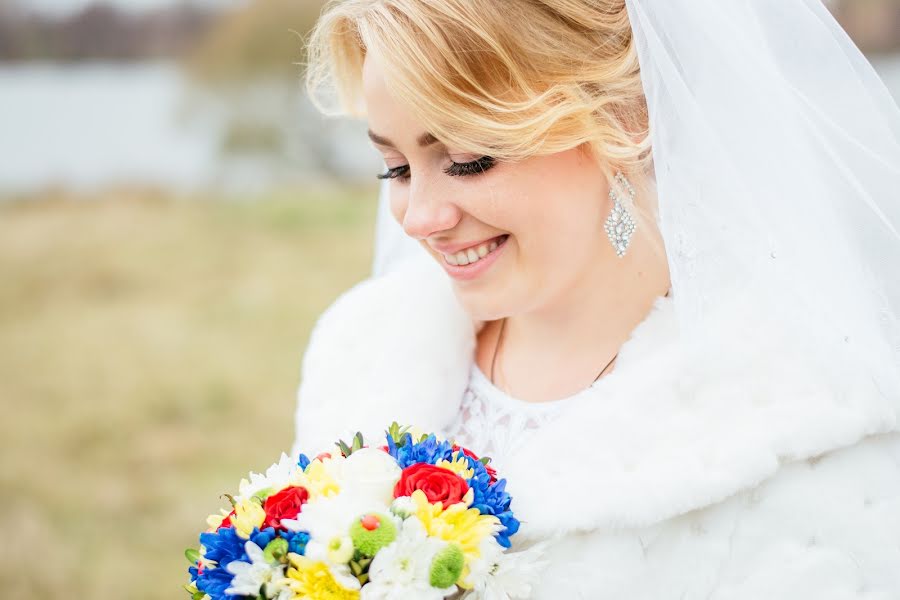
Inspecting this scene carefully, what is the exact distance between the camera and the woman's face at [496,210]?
1.52 meters

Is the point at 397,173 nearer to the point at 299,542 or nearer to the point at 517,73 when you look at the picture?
the point at 517,73

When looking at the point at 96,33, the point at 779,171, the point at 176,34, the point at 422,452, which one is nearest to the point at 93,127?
the point at 96,33

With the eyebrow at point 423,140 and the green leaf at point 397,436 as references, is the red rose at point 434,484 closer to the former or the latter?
the green leaf at point 397,436

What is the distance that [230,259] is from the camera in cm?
670

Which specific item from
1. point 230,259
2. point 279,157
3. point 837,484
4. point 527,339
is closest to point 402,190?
point 527,339

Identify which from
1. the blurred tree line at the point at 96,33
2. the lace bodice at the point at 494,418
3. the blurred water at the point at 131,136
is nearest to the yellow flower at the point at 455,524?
the lace bodice at the point at 494,418

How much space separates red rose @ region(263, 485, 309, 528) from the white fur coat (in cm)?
34

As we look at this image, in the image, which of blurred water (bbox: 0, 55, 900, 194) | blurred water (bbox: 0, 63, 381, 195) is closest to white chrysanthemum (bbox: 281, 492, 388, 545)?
blurred water (bbox: 0, 63, 381, 195)

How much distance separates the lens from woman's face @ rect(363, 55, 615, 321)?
60.0 inches

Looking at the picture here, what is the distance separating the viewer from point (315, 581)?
1.22 meters

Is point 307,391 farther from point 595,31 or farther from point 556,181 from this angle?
point 595,31

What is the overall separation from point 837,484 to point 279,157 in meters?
6.41

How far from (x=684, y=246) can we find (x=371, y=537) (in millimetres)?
644

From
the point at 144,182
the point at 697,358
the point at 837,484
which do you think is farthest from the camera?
the point at 144,182
